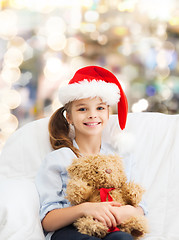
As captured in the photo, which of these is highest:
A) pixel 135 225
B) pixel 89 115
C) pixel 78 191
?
pixel 89 115

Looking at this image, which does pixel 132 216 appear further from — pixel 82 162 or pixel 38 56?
pixel 38 56

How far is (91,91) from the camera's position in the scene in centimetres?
120

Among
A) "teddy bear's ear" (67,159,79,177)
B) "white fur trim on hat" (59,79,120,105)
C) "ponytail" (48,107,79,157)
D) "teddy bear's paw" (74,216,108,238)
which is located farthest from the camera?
"ponytail" (48,107,79,157)

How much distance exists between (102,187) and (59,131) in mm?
416

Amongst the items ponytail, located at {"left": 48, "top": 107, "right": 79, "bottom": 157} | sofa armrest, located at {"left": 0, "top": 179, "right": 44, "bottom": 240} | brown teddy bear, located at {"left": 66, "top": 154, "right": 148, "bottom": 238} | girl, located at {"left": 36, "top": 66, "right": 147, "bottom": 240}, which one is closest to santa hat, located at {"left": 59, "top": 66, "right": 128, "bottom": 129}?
girl, located at {"left": 36, "top": 66, "right": 147, "bottom": 240}

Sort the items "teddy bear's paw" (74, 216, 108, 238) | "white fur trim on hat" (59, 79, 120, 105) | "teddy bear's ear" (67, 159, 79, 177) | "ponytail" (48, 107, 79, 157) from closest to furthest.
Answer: "teddy bear's paw" (74, 216, 108, 238) < "teddy bear's ear" (67, 159, 79, 177) < "white fur trim on hat" (59, 79, 120, 105) < "ponytail" (48, 107, 79, 157)

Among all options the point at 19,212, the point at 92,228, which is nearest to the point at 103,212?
the point at 92,228

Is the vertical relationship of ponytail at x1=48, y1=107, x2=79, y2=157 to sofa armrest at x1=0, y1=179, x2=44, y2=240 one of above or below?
above

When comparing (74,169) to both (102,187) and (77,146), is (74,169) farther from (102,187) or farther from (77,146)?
(77,146)

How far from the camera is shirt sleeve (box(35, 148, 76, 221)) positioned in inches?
43.8

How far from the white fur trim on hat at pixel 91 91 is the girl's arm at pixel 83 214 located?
0.39 metres

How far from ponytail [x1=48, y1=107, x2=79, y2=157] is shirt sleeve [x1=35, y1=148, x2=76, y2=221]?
0.35ft

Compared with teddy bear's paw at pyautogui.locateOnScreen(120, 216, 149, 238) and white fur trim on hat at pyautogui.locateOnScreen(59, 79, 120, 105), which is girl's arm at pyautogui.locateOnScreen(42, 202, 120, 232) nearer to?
teddy bear's paw at pyautogui.locateOnScreen(120, 216, 149, 238)

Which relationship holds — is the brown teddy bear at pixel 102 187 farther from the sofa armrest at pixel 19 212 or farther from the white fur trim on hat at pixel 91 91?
the white fur trim on hat at pixel 91 91
